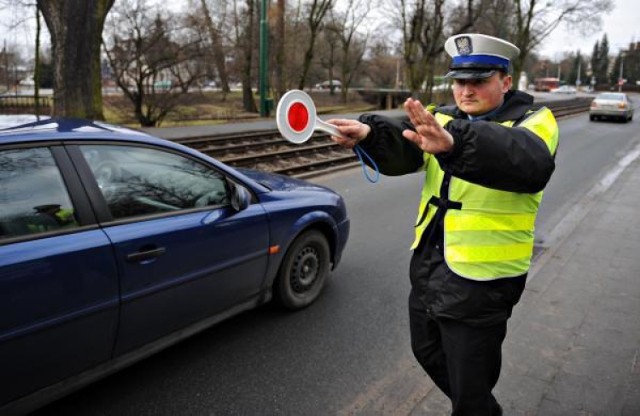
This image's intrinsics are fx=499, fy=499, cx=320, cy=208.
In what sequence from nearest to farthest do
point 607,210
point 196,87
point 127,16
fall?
point 607,210 < point 127,16 < point 196,87

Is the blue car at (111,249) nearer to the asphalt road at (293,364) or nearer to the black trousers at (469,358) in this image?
the asphalt road at (293,364)

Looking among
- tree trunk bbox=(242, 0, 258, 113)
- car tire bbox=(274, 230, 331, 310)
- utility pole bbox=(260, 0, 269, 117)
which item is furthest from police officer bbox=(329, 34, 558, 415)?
tree trunk bbox=(242, 0, 258, 113)

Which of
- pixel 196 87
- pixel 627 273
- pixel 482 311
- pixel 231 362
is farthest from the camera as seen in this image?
pixel 196 87

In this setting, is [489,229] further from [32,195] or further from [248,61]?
[248,61]

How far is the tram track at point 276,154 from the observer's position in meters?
10.3

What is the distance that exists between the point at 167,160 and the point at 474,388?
222 centimetres

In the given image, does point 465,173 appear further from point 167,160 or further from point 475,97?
point 167,160

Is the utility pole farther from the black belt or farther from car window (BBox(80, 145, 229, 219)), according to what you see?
the black belt

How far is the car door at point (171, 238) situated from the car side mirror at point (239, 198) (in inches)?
1.6

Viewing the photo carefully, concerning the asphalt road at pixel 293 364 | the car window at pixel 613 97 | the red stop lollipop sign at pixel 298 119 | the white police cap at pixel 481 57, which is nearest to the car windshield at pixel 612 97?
the car window at pixel 613 97

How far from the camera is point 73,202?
101 inches

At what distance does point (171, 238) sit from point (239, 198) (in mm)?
593

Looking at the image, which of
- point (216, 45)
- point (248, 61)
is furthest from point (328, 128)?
point (248, 61)

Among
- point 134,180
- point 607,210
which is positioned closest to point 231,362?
point 134,180
